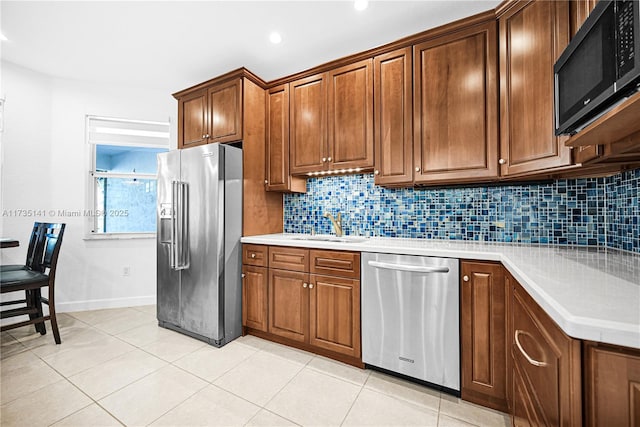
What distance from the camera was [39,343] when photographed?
7.85ft

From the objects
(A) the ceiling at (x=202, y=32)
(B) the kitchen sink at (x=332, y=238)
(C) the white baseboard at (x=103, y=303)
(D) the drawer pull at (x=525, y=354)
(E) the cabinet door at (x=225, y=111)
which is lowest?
(C) the white baseboard at (x=103, y=303)

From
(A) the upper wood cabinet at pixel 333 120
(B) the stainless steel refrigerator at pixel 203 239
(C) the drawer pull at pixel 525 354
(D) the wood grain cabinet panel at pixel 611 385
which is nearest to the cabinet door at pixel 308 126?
(A) the upper wood cabinet at pixel 333 120

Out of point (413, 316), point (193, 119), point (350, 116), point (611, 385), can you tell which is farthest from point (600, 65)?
point (193, 119)

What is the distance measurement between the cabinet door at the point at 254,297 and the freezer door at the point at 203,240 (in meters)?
0.24

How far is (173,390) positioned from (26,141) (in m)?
3.12

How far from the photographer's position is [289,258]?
7.58 ft

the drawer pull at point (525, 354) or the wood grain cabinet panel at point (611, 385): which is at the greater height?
the wood grain cabinet panel at point (611, 385)

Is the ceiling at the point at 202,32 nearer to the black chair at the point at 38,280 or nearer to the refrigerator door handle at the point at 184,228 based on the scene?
the refrigerator door handle at the point at 184,228

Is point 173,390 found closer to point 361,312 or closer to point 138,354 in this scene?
point 138,354

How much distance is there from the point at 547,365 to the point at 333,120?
218 centimetres

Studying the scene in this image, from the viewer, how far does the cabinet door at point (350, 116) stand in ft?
7.61

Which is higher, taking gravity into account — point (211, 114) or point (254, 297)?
point (211, 114)

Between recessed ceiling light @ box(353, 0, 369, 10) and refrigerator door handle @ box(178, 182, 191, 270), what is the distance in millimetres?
1999

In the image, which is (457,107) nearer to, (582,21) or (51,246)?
(582,21)
